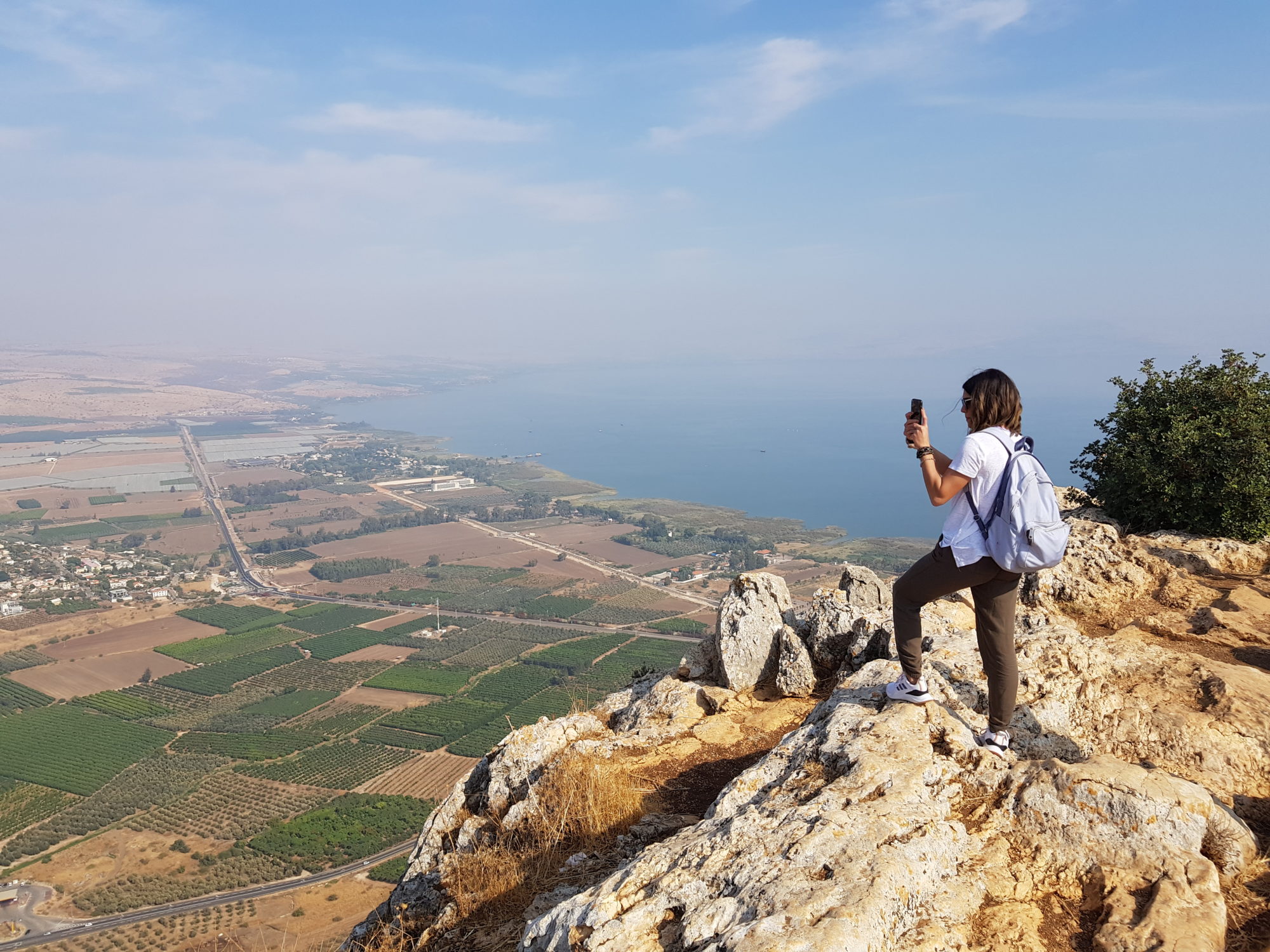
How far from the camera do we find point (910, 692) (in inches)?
164

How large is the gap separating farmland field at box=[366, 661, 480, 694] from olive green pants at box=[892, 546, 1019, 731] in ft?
136

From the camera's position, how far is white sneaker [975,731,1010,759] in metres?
3.83

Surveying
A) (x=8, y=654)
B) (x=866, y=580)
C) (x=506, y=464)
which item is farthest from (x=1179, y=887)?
(x=506, y=464)

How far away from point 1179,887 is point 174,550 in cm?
8238

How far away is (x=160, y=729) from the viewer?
3734cm

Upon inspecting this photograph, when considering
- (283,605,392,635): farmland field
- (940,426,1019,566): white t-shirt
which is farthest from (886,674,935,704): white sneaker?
(283,605,392,635): farmland field

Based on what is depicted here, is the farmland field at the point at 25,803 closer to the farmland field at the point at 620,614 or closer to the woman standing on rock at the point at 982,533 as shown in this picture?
the farmland field at the point at 620,614

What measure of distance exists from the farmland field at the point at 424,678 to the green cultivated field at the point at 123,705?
36.2 feet

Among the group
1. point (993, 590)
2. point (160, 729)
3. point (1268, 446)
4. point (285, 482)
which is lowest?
point (160, 729)

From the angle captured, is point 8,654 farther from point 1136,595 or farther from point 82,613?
point 1136,595

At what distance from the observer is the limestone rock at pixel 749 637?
715 centimetres

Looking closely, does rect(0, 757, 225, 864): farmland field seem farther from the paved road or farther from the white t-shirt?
the white t-shirt

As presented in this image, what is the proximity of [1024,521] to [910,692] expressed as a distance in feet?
3.98

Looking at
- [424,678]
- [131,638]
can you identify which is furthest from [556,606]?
[131,638]
